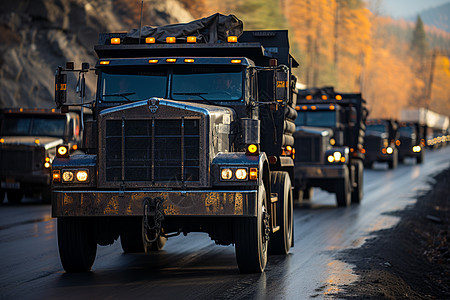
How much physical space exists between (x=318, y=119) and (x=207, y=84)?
12675mm

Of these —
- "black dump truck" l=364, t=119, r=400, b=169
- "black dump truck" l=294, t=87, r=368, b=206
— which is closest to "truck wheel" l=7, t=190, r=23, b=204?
"black dump truck" l=294, t=87, r=368, b=206

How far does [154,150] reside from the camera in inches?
390

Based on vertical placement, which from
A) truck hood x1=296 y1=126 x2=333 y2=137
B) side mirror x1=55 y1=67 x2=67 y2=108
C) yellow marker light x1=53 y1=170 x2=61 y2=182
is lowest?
yellow marker light x1=53 y1=170 x2=61 y2=182

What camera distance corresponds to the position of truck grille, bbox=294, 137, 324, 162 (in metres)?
22.2

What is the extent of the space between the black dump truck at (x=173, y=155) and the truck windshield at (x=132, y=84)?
13 millimetres

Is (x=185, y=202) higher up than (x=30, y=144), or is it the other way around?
(x=30, y=144)

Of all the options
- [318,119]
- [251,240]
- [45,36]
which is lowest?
[251,240]

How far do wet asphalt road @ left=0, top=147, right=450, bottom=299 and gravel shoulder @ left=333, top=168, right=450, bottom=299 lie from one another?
10.9 inches

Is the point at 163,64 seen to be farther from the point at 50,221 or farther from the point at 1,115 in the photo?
the point at 1,115

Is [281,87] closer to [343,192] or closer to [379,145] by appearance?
[343,192]

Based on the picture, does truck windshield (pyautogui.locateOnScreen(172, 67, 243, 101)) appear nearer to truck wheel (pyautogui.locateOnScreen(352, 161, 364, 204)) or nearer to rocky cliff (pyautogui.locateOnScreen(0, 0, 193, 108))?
truck wheel (pyautogui.locateOnScreen(352, 161, 364, 204))

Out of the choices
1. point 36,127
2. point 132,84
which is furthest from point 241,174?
point 36,127

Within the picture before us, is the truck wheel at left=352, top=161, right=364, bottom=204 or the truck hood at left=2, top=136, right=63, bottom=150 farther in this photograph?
the truck wheel at left=352, top=161, right=364, bottom=204

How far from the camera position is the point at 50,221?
58.5 ft
